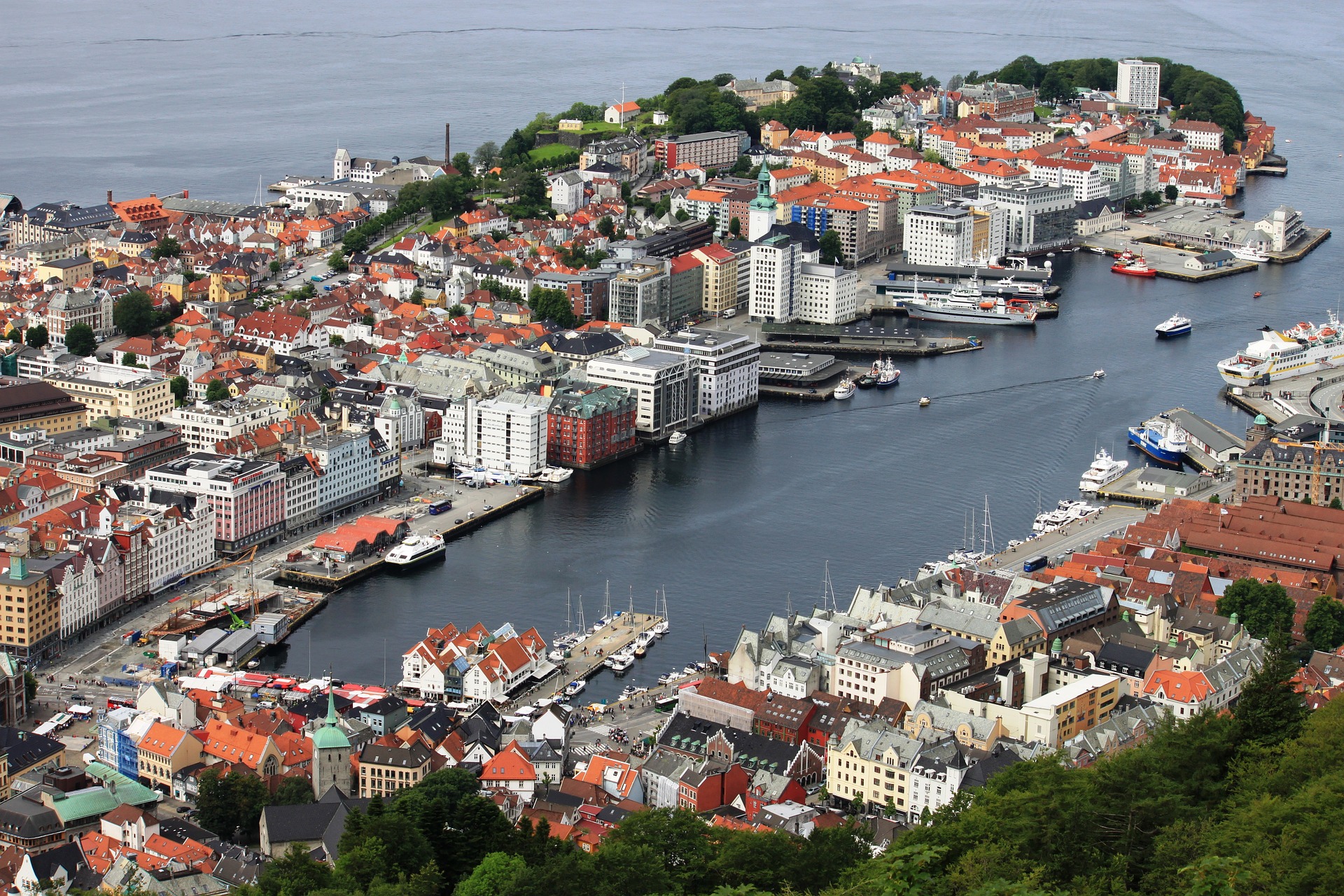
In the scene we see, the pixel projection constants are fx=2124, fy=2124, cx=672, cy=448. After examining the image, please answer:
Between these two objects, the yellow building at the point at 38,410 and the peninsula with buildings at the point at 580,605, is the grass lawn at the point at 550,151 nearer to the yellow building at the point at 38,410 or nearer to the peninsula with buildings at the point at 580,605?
the peninsula with buildings at the point at 580,605

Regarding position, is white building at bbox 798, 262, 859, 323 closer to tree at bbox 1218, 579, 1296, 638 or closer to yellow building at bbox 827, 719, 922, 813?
tree at bbox 1218, 579, 1296, 638

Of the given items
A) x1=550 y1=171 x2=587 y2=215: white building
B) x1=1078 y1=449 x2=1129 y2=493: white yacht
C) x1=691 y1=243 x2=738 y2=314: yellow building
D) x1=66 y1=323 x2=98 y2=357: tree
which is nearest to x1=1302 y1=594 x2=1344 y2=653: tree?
x1=1078 y1=449 x2=1129 y2=493: white yacht

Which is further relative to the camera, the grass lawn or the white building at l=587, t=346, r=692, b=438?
the grass lawn

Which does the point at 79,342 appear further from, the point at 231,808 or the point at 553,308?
the point at 231,808

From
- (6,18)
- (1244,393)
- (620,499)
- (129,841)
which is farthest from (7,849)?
(6,18)

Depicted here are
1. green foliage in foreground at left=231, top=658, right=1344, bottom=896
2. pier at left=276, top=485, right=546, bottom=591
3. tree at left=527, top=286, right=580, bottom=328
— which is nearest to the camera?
green foliage in foreground at left=231, top=658, right=1344, bottom=896

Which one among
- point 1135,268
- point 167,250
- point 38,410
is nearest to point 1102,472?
point 38,410

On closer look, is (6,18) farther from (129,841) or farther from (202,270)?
(129,841)
